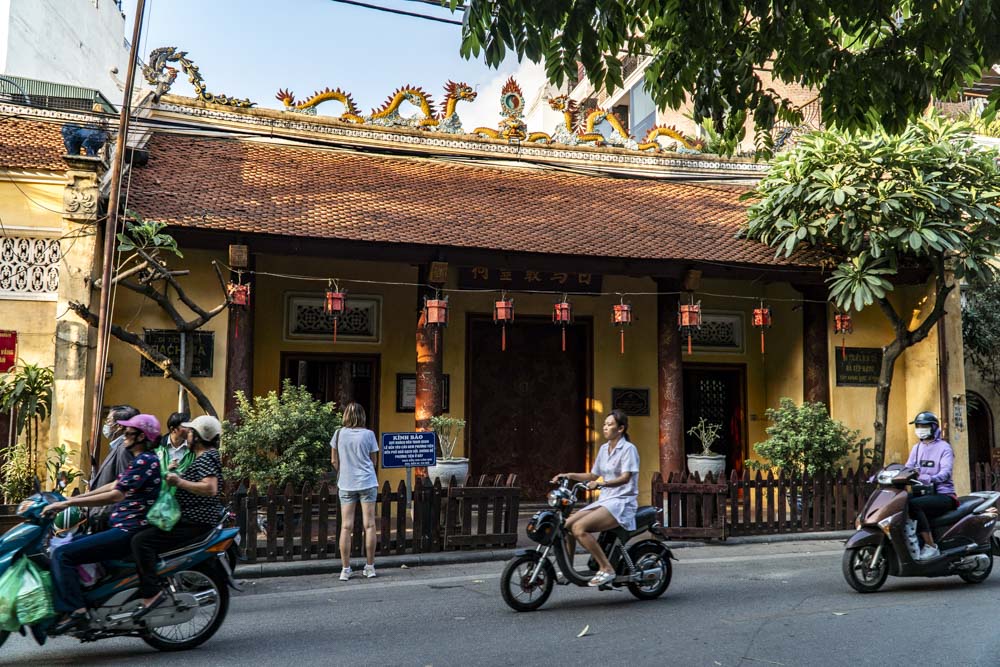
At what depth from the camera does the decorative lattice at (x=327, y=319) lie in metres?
13.9

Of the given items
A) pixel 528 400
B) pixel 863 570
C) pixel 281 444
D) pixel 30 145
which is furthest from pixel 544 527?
pixel 30 145

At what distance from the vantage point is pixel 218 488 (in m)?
5.88

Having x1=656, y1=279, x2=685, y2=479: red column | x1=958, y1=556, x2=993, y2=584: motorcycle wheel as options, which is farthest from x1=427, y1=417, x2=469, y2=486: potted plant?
x1=958, y1=556, x2=993, y2=584: motorcycle wheel

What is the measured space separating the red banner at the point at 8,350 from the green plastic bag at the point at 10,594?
646 centimetres

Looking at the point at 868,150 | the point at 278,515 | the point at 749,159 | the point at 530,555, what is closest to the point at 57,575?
the point at 530,555

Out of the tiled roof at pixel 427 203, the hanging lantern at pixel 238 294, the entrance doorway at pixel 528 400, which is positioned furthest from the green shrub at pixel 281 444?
the entrance doorway at pixel 528 400

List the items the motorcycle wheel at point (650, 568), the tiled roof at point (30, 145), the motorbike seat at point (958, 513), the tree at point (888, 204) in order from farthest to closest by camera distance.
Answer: the tree at point (888, 204) < the tiled roof at point (30, 145) < the motorbike seat at point (958, 513) < the motorcycle wheel at point (650, 568)

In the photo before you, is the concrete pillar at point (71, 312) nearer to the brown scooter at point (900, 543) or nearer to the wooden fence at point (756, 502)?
the wooden fence at point (756, 502)

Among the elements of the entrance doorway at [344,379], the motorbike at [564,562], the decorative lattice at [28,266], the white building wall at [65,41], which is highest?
the white building wall at [65,41]

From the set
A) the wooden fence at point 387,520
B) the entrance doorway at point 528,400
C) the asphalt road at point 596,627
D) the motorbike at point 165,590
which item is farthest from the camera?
the entrance doorway at point 528,400

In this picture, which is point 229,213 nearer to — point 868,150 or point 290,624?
point 290,624

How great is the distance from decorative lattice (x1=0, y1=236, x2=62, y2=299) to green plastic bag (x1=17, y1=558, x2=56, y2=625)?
6511mm

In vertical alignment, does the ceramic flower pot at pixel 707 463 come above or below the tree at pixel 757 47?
below

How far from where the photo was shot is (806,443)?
12969mm
